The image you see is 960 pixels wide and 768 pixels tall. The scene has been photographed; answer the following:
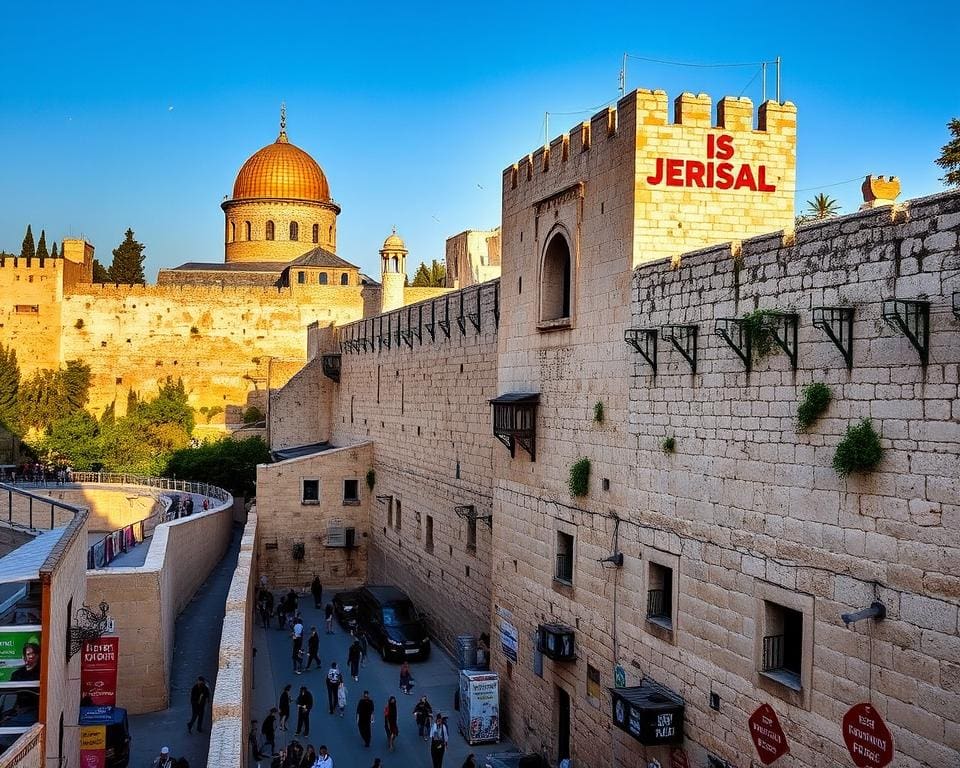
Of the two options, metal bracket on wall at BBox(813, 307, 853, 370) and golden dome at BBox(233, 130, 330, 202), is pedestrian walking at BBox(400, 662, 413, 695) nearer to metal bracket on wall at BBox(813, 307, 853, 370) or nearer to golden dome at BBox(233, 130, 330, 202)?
metal bracket on wall at BBox(813, 307, 853, 370)

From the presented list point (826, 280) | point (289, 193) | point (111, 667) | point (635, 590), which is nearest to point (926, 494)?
point (826, 280)

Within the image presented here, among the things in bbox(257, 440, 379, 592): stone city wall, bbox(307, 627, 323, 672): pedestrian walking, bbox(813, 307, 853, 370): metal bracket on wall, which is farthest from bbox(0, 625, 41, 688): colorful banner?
bbox(257, 440, 379, 592): stone city wall

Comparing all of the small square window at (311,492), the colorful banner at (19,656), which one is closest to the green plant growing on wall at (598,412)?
the colorful banner at (19,656)

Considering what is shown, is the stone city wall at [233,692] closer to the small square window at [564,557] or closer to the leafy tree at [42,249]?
the small square window at [564,557]

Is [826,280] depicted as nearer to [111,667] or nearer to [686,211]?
[686,211]

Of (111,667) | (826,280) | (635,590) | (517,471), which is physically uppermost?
(826,280)

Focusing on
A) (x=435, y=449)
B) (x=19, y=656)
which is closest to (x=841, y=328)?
(x=19, y=656)

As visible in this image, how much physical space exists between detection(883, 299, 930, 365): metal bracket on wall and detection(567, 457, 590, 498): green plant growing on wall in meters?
5.62

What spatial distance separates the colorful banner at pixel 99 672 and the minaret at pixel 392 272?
2158cm

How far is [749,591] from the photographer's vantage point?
29.7ft

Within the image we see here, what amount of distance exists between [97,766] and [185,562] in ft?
34.0

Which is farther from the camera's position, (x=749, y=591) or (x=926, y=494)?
(x=749, y=591)

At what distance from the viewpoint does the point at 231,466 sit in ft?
119

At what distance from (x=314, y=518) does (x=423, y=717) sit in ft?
38.4
